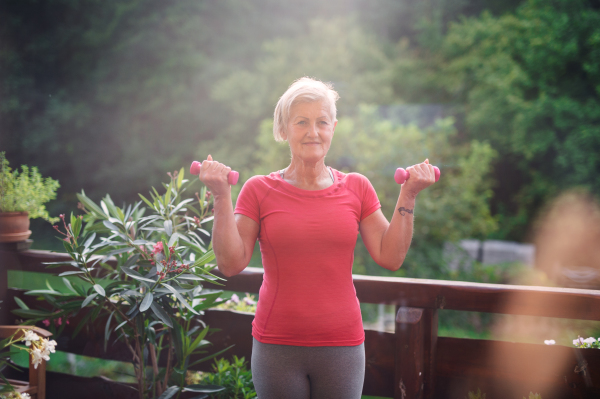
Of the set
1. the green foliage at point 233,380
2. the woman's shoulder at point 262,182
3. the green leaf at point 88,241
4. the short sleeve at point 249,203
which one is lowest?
the green foliage at point 233,380

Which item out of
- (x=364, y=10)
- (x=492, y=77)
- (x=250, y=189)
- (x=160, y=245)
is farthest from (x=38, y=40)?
(x=492, y=77)

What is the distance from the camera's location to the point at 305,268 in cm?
113

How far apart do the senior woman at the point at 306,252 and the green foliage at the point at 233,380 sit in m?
0.72

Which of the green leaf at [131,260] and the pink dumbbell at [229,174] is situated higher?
the pink dumbbell at [229,174]

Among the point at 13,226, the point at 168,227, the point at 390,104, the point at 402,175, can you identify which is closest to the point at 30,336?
the point at 168,227

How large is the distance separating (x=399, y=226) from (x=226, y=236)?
47 centimetres

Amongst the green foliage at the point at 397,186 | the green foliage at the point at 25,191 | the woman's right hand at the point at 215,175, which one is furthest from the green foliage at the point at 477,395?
the green foliage at the point at 397,186

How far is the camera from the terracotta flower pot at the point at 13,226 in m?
2.07

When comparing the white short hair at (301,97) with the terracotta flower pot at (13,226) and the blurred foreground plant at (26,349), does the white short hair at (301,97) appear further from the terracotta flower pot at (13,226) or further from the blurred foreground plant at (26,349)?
the terracotta flower pot at (13,226)

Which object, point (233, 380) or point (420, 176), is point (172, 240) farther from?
point (420, 176)

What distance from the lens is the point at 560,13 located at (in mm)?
7086

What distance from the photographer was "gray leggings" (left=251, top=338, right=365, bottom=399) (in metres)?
1.11

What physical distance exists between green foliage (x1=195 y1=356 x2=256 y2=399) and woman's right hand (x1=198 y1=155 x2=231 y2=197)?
1094mm

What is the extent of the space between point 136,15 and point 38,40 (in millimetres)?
3832
